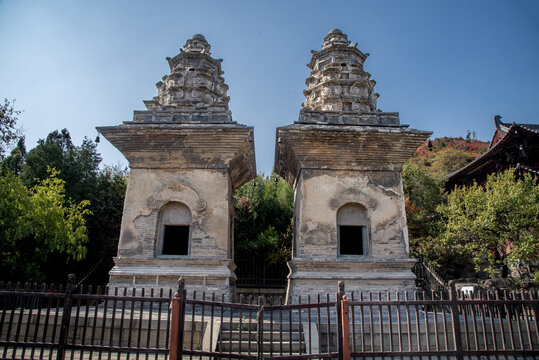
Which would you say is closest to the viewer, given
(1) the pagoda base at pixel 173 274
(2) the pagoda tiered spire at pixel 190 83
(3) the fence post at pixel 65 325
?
(3) the fence post at pixel 65 325

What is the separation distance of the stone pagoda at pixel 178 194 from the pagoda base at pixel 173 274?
26 mm

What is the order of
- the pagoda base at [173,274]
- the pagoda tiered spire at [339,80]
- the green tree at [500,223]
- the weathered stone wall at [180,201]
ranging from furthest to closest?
the green tree at [500,223] → the pagoda tiered spire at [339,80] → the weathered stone wall at [180,201] → the pagoda base at [173,274]

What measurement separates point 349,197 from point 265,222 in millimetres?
9358

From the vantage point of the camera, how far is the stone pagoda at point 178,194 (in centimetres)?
1066

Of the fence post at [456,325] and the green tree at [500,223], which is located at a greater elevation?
the green tree at [500,223]

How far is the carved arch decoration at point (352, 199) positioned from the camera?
1140 centimetres

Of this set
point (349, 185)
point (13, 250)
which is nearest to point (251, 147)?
point (349, 185)

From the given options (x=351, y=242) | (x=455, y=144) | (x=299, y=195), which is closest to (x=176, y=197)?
(x=299, y=195)

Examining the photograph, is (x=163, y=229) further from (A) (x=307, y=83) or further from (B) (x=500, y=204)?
(B) (x=500, y=204)

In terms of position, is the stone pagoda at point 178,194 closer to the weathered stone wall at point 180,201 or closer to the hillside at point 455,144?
the weathered stone wall at point 180,201

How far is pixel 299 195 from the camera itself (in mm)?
11844

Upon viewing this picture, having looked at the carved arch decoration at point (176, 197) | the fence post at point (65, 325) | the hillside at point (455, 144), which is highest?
the hillside at point (455, 144)

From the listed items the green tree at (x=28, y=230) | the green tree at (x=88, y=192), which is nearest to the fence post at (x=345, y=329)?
the green tree at (x=28, y=230)

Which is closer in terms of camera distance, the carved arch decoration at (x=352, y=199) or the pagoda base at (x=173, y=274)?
the pagoda base at (x=173, y=274)
